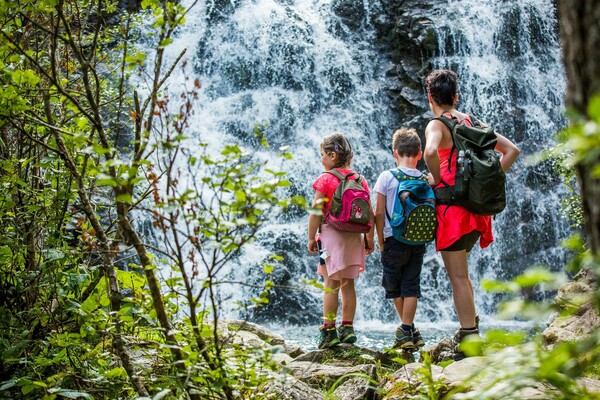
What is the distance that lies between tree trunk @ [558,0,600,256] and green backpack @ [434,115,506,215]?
2913 millimetres

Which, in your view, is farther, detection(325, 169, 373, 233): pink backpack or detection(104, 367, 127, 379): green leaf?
detection(325, 169, 373, 233): pink backpack

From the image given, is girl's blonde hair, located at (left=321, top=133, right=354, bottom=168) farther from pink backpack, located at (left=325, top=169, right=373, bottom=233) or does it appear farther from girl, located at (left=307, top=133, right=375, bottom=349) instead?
pink backpack, located at (left=325, top=169, right=373, bottom=233)

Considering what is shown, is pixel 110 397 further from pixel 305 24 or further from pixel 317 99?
pixel 305 24

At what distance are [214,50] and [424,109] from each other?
500cm

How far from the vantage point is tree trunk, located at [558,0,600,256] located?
1.25 m

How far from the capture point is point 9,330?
3.20 meters

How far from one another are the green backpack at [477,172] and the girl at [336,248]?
940mm

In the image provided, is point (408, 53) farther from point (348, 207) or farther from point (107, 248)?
point (107, 248)

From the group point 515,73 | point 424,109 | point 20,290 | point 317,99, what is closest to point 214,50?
point 317,99

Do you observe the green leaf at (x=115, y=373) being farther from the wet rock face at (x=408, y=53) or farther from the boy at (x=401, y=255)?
the wet rock face at (x=408, y=53)

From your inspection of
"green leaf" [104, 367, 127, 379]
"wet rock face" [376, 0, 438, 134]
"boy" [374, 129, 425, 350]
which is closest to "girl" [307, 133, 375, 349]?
"boy" [374, 129, 425, 350]

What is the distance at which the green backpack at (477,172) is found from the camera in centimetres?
421

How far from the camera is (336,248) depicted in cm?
502

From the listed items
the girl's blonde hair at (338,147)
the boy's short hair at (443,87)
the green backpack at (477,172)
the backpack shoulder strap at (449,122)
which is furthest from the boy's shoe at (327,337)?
the boy's short hair at (443,87)
